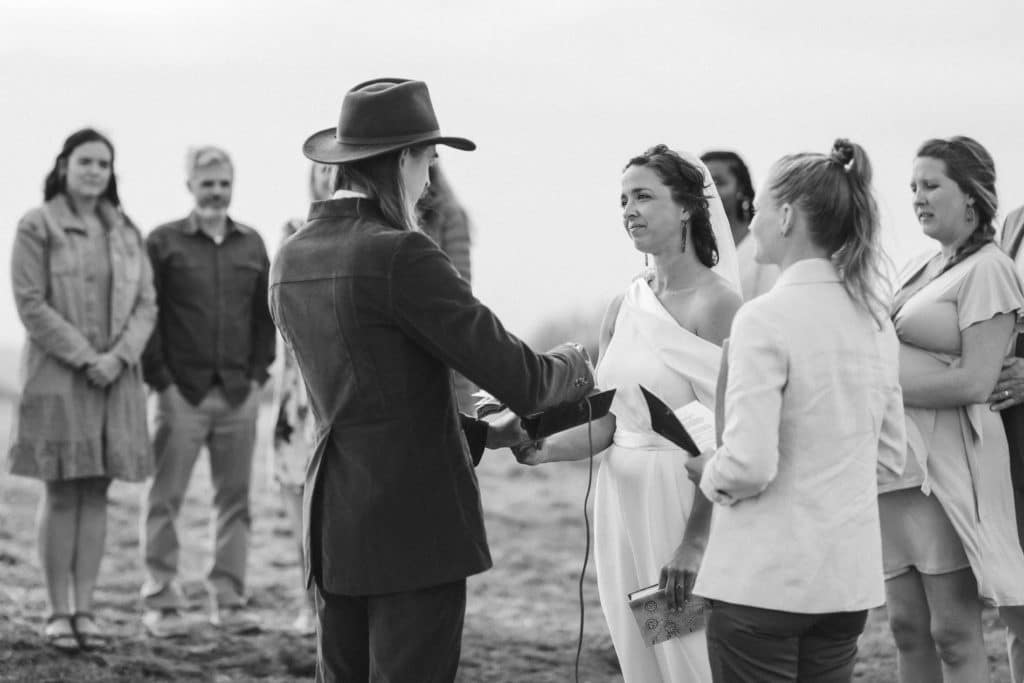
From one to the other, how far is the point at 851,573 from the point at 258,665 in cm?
359

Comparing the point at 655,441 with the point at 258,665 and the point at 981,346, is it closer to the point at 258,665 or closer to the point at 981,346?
the point at 981,346

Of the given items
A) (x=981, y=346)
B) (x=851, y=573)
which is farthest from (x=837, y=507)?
(x=981, y=346)

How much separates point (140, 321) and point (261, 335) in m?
0.73

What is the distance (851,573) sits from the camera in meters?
2.98

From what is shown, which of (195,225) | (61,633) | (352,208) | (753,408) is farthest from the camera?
(195,225)

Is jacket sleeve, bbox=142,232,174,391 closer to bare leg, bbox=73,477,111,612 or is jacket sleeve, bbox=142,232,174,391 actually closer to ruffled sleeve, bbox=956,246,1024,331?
bare leg, bbox=73,477,111,612

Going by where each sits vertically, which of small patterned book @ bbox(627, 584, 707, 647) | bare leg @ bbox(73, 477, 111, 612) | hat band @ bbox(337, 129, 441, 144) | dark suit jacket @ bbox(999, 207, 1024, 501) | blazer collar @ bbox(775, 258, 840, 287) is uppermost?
hat band @ bbox(337, 129, 441, 144)

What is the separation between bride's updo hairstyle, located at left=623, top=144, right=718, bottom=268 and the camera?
4035mm

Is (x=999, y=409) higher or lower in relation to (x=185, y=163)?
lower

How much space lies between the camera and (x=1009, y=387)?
4.35m

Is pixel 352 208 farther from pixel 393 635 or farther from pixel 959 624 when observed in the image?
pixel 959 624

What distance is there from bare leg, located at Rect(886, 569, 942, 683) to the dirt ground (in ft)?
4.53

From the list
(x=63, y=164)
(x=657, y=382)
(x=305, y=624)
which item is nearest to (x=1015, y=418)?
(x=657, y=382)

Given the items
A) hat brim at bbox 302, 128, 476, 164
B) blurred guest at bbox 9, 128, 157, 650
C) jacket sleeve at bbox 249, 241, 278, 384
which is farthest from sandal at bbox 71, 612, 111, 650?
hat brim at bbox 302, 128, 476, 164
